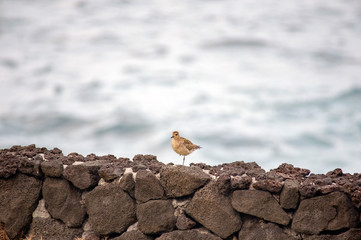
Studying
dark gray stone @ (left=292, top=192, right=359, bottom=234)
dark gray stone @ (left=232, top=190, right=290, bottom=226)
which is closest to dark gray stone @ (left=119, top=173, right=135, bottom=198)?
dark gray stone @ (left=232, top=190, right=290, bottom=226)

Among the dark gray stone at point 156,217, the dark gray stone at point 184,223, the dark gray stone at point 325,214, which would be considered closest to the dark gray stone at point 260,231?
the dark gray stone at point 325,214

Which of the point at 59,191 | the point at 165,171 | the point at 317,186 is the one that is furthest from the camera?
the point at 59,191

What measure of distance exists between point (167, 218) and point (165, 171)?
31.0 inches

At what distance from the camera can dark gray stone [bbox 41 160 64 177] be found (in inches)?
395

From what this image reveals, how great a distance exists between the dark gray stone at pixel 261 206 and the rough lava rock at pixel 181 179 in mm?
699

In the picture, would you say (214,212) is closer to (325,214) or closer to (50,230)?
(325,214)

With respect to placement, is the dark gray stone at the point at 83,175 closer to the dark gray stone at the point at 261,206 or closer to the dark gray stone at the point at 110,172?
the dark gray stone at the point at 110,172

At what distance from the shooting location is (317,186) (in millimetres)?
8891

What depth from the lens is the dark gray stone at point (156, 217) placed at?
31.0ft

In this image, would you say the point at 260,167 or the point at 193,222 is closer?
the point at 193,222

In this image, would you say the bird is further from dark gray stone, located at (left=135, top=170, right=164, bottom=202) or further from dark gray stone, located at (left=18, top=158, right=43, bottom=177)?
dark gray stone, located at (left=18, top=158, right=43, bottom=177)

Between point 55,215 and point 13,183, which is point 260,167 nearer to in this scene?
point 55,215

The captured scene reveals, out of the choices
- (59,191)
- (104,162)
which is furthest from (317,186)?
(59,191)

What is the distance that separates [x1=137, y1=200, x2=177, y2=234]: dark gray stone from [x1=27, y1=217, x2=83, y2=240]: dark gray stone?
1303 millimetres
